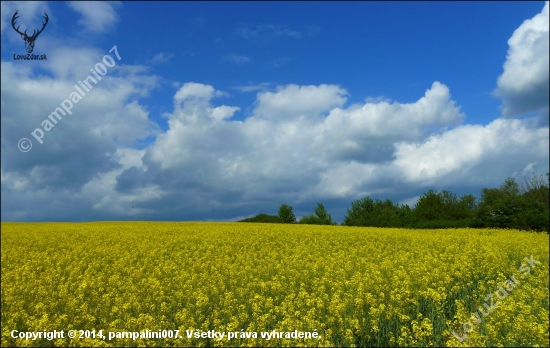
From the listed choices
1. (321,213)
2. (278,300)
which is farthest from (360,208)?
(278,300)

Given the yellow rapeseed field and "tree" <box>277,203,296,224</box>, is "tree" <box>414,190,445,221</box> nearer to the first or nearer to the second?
"tree" <box>277,203,296,224</box>

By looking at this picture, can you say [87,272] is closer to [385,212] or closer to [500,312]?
[500,312]

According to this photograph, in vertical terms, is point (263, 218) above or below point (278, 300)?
above

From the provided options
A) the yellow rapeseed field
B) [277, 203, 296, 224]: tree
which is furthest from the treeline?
the yellow rapeseed field

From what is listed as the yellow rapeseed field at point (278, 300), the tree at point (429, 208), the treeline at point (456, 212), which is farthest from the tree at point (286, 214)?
the yellow rapeseed field at point (278, 300)

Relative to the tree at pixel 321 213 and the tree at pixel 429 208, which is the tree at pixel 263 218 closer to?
the tree at pixel 321 213

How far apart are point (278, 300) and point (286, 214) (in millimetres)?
55917

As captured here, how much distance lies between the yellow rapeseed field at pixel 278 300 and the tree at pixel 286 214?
47.6m

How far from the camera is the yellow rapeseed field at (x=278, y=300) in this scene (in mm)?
7559

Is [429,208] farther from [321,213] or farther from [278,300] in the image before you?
[278,300]

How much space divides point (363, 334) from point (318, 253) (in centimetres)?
841

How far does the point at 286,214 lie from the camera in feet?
216

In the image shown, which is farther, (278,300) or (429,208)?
(429,208)

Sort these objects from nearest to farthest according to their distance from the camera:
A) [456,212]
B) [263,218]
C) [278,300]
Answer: [278,300] < [456,212] < [263,218]
